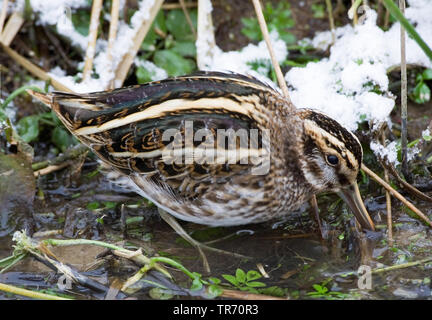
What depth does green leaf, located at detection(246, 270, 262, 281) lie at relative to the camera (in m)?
3.41

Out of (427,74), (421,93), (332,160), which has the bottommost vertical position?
(332,160)

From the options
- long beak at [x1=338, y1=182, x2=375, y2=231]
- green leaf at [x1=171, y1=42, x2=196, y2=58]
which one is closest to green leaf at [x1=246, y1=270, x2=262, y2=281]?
long beak at [x1=338, y1=182, x2=375, y2=231]

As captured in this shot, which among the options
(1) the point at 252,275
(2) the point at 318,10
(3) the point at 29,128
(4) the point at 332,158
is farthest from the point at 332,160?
(3) the point at 29,128

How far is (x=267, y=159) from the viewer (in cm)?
354

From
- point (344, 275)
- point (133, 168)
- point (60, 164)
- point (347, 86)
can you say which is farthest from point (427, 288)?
point (60, 164)

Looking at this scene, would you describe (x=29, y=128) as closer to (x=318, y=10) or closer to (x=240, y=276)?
(x=240, y=276)

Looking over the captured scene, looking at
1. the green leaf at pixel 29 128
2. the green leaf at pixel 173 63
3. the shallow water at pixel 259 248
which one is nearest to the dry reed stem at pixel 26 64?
the green leaf at pixel 29 128

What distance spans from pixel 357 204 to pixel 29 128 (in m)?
2.38

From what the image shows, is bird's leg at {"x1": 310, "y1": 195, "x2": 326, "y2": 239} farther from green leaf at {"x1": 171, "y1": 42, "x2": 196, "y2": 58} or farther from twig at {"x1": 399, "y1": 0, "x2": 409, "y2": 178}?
green leaf at {"x1": 171, "y1": 42, "x2": 196, "y2": 58}

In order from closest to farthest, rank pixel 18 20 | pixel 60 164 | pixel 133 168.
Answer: pixel 133 168
pixel 60 164
pixel 18 20

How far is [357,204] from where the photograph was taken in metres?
3.64

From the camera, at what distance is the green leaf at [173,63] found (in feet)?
15.8

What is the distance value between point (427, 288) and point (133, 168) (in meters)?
1.70

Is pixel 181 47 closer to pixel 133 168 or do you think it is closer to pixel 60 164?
pixel 60 164
